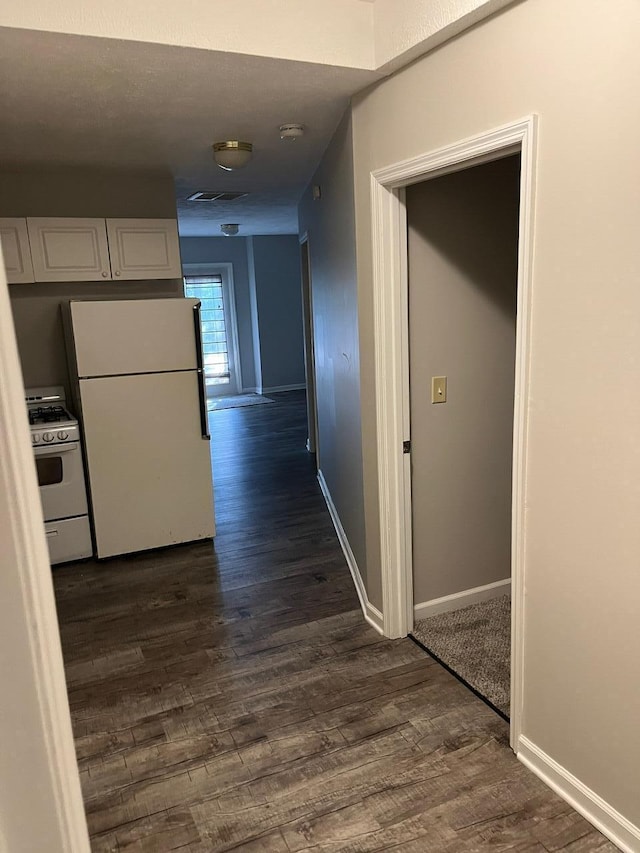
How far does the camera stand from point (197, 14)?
200 cm

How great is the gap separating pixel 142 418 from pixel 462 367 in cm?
200

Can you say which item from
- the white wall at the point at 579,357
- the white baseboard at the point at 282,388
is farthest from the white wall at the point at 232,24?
the white baseboard at the point at 282,388

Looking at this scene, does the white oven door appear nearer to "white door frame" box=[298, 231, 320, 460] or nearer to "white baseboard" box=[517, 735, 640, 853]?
"white door frame" box=[298, 231, 320, 460]

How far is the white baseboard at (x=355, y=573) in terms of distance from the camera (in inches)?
117

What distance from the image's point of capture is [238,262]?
9.05 m

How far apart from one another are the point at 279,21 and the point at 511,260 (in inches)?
56.0

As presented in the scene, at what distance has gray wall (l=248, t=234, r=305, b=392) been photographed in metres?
8.87

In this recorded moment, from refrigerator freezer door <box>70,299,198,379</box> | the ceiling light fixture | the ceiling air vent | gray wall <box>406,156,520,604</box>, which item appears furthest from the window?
gray wall <box>406,156,520,604</box>

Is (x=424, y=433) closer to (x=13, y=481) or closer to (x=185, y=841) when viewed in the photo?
(x=185, y=841)

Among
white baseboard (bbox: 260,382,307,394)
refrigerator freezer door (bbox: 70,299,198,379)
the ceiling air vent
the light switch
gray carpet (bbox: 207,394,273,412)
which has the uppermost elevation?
the ceiling air vent

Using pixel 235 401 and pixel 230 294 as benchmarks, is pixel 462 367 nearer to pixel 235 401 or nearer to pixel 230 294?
pixel 235 401

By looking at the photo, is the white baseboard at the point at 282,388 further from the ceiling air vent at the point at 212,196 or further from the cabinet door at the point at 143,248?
the cabinet door at the point at 143,248

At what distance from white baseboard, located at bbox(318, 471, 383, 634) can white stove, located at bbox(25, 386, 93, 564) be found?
1571mm

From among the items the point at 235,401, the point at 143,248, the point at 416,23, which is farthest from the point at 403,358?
the point at 235,401
